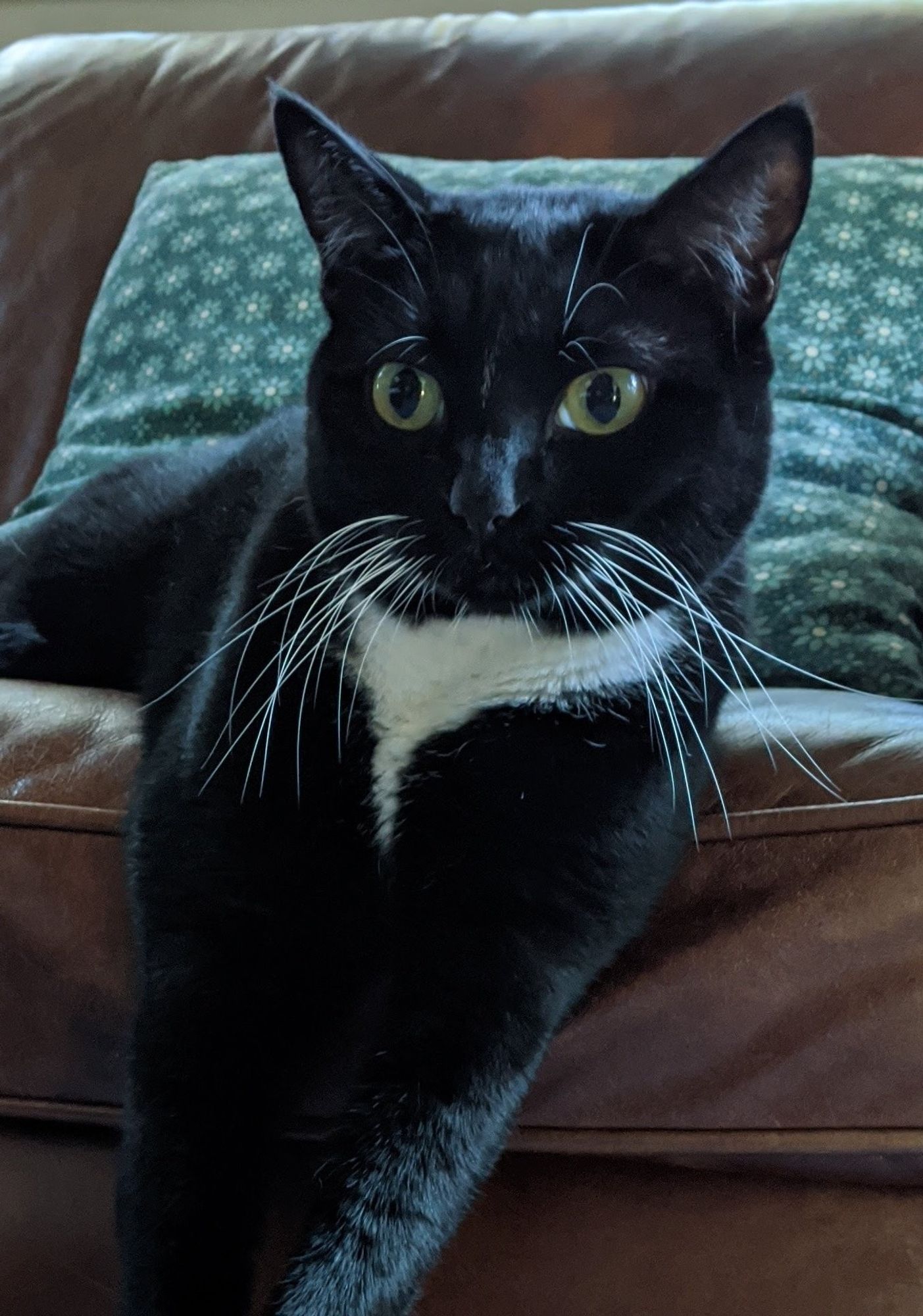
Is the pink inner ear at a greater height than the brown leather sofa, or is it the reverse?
the pink inner ear

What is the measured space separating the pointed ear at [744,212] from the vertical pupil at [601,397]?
3.4 inches

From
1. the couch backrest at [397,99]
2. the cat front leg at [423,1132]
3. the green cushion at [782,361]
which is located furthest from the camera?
the couch backrest at [397,99]

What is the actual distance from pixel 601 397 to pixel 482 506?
102 millimetres

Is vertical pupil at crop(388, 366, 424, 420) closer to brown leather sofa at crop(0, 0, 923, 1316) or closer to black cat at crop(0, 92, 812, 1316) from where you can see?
black cat at crop(0, 92, 812, 1316)

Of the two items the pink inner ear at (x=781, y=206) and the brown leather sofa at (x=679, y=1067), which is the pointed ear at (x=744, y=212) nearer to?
the pink inner ear at (x=781, y=206)

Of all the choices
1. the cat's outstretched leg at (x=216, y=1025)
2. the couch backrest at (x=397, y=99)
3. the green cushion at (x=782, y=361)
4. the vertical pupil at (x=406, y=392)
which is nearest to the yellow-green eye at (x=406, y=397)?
the vertical pupil at (x=406, y=392)

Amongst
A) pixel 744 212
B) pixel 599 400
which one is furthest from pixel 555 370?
pixel 744 212

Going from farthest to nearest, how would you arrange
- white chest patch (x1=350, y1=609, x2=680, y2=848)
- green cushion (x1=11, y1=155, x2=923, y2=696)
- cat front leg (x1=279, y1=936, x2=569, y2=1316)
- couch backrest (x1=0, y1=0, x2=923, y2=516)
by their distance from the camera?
couch backrest (x1=0, y1=0, x2=923, y2=516)
green cushion (x1=11, y1=155, x2=923, y2=696)
white chest patch (x1=350, y1=609, x2=680, y2=848)
cat front leg (x1=279, y1=936, x2=569, y2=1316)

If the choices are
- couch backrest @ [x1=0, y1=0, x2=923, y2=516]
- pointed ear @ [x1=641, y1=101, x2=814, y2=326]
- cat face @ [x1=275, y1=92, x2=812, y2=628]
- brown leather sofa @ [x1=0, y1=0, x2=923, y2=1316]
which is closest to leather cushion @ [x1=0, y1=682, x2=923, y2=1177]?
brown leather sofa @ [x1=0, y1=0, x2=923, y2=1316]

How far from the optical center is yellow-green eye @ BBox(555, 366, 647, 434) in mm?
717

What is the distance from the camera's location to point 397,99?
4.95 feet

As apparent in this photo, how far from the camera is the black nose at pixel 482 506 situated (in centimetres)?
69

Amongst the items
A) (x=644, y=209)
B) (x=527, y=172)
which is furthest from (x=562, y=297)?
(x=527, y=172)

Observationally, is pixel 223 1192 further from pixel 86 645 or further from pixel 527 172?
pixel 527 172
